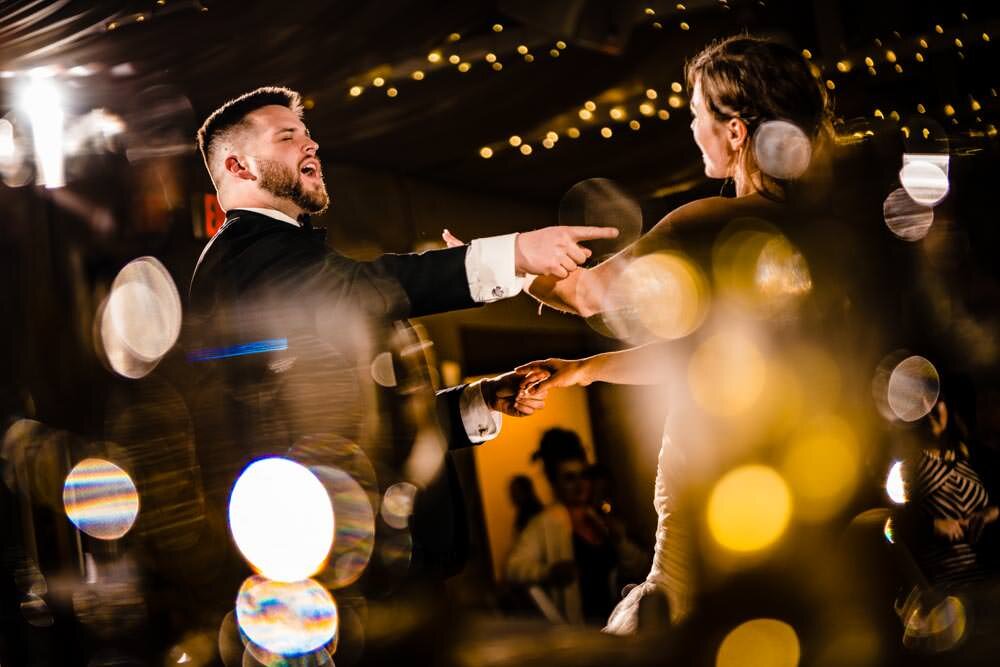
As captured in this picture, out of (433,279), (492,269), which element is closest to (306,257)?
(433,279)

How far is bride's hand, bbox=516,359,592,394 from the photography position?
5.52 feet

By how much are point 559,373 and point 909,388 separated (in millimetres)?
621

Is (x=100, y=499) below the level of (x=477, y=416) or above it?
below

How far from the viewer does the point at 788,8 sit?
65.7 inches

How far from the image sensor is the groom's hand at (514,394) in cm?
171

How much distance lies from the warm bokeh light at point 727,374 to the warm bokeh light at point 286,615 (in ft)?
2.91

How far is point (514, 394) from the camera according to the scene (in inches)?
68.1

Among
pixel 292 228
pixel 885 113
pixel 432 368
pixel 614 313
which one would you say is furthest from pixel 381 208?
pixel 885 113

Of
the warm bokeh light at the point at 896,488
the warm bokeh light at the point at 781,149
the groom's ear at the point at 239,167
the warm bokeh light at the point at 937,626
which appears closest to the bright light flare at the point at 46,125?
the groom's ear at the point at 239,167

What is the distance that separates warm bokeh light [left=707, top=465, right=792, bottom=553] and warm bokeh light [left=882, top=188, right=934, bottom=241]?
19.3 inches

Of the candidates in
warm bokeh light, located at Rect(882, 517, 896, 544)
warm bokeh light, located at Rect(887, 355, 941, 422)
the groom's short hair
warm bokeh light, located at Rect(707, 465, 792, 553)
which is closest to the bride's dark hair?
warm bokeh light, located at Rect(887, 355, 941, 422)

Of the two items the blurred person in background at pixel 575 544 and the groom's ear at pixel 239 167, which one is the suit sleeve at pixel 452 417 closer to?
the blurred person in background at pixel 575 544

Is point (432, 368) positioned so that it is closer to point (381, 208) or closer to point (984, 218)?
point (381, 208)

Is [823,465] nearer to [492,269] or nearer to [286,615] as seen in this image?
[492,269]
